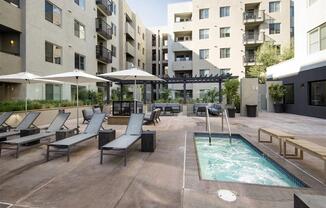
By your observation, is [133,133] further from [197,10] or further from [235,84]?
[197,10]

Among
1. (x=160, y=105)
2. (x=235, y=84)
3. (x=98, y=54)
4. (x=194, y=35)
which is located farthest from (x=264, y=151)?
(x=194, y=35)

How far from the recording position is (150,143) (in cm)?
648

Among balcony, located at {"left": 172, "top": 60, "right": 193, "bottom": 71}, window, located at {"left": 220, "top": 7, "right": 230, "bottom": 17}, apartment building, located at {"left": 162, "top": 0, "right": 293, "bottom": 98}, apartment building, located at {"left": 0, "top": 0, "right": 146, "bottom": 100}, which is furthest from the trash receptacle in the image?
window, located at {"left": 220, "top": 7, "right": 230, "bottom": 17}

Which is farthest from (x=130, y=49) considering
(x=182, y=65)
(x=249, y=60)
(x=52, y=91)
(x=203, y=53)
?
(x=52, y=91)

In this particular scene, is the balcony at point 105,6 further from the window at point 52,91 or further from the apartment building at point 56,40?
the window at point 52,91

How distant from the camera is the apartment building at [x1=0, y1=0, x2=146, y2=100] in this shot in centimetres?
1325

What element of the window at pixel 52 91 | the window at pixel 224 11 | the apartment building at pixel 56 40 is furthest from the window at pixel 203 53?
the window at pixel 52 91

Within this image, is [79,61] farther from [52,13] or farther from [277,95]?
[277,95]

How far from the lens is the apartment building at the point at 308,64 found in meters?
14.9

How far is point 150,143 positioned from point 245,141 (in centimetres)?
389

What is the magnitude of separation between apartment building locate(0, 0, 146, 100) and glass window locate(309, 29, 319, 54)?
1884 cm

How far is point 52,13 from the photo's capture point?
1652 cm

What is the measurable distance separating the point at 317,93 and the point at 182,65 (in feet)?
63.1

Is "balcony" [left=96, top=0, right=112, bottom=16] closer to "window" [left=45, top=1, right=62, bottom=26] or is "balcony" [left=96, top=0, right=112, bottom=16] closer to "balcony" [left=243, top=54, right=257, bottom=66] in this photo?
"window" [left=45, top=1, right=62, bottom=26]
